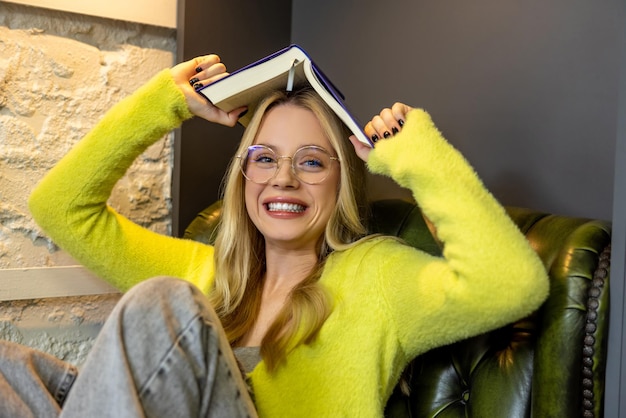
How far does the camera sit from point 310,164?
1.37 metres

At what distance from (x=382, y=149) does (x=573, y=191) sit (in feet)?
1.56

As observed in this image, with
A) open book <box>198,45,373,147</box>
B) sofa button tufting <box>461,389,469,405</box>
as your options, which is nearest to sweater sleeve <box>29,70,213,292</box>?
open book <box>198,45,373,147</box>

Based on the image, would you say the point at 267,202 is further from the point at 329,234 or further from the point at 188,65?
the point at 188,65

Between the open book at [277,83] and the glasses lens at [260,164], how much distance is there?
5.3 inches

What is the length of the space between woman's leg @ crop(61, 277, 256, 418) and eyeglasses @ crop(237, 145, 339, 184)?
1.50 feet

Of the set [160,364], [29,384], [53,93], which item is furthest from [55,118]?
[160,364]

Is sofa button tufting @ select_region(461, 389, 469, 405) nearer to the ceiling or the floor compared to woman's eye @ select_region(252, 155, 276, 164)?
nearer to the floor

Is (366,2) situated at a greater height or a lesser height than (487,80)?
greater

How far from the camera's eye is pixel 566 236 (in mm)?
1152

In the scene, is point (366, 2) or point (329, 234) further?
point (366, 2)

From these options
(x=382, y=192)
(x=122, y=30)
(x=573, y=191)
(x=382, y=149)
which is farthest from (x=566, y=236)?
(x=122, y=30)

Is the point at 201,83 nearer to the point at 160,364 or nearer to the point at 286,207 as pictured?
the point at 286,207

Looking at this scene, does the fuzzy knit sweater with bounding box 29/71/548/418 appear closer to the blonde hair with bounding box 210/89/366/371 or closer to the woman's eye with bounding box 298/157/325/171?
the blonde hair with bounding box 210/89/366/371

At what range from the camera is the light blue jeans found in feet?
2.84
